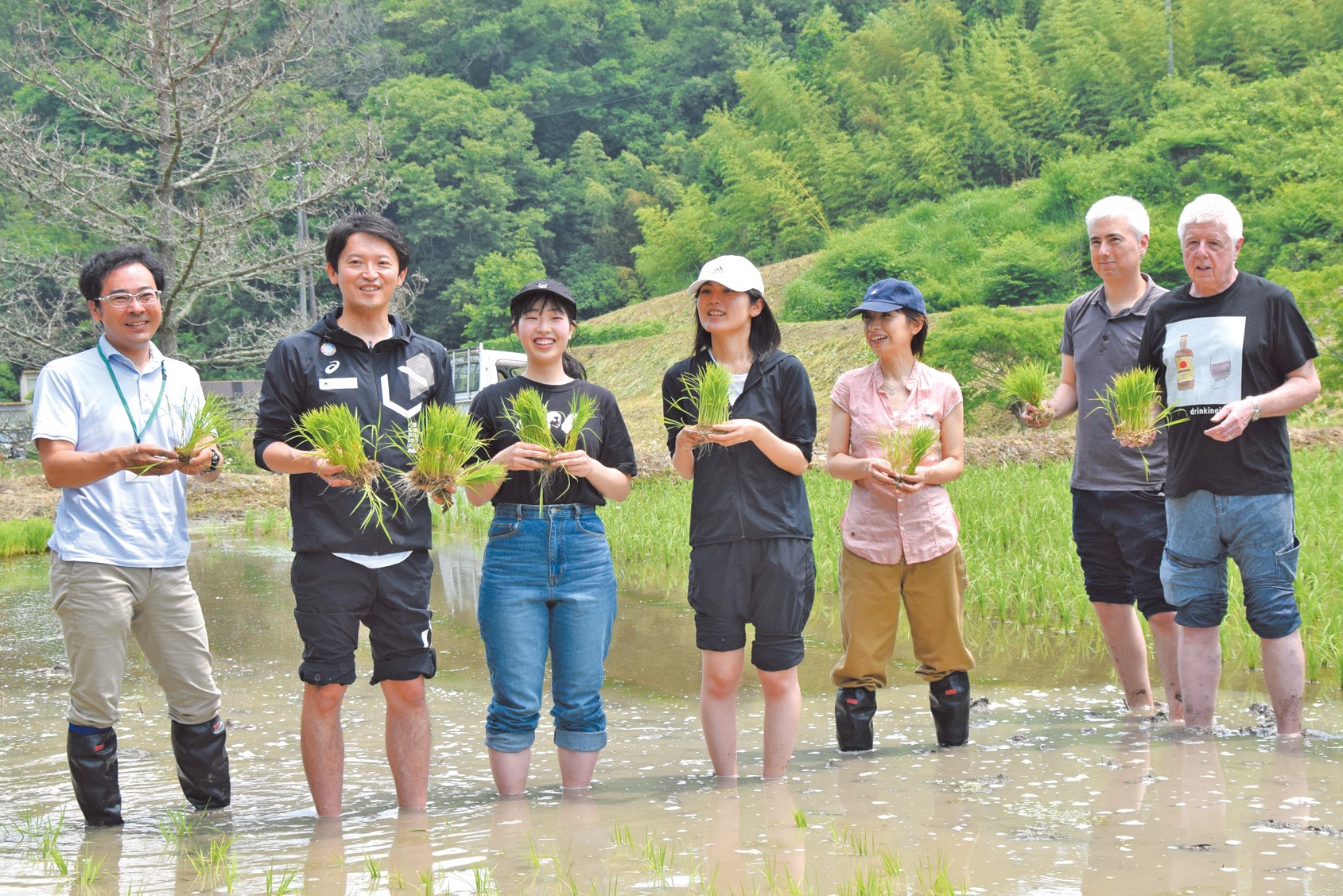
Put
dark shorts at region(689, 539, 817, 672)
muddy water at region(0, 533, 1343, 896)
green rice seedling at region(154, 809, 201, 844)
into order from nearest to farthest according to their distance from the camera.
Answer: muddy water at region(0, 533, 1343, 896)
green rice seedling at region(154, 809, 201, 844)
dark shorts at region(689, 539, 817, 672)

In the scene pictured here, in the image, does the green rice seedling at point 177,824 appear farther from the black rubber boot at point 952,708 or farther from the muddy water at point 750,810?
the black rubber boot at point 952,708

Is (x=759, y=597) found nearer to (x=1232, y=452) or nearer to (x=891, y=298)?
(x=891, y=298)

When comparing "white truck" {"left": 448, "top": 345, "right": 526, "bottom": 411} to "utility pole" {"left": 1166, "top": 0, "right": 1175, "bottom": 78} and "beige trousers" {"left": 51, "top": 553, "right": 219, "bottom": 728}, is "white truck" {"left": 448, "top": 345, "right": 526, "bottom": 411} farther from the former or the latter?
"beige trousers" {"left": 51, "top": 553, "right": 219, "bottom": 728}

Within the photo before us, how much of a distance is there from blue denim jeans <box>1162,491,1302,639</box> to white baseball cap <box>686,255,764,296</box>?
5.39 ft

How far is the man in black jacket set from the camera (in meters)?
3.33

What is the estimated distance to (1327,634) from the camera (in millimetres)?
5016

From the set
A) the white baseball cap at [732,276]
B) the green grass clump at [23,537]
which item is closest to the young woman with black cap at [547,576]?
the white baseball cap at [732,276]

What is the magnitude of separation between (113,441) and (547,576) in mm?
1347

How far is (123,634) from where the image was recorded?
11.4ft

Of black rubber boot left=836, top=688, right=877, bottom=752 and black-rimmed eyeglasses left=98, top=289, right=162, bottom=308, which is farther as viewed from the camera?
black rubber boot left=836, top=688, right=877, bottom=752

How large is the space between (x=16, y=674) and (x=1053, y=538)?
6.08 m

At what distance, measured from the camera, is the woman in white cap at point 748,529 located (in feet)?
12.1

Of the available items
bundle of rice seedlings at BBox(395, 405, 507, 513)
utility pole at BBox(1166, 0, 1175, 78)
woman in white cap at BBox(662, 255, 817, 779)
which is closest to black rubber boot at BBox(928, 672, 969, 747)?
woman in white cap at BBox(662, 255, 817, 779)

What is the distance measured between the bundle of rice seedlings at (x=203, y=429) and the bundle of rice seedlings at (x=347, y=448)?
0.33 metres
